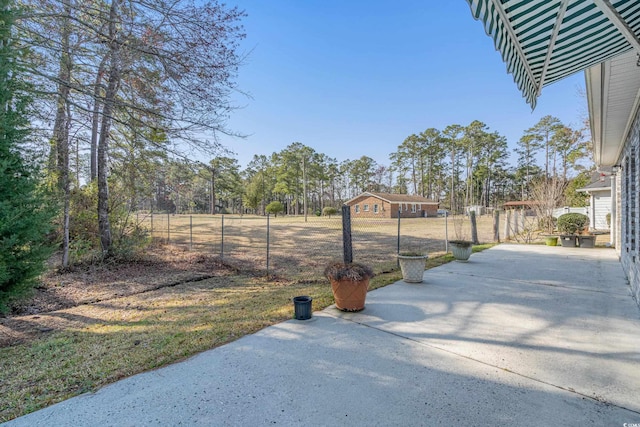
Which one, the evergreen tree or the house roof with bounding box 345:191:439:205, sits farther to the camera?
the house roof with bounding box 345:191:439:205

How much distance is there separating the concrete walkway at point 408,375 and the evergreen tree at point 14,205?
7.90ft

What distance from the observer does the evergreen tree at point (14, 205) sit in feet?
11.2

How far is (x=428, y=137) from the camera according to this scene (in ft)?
152

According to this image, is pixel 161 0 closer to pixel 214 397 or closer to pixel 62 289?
pixel 62 289

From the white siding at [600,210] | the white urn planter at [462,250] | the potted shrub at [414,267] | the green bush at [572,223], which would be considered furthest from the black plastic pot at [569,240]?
the potted shrub at [414,267]

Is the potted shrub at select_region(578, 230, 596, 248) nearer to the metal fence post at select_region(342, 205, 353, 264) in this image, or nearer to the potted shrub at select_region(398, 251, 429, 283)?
the potted shrub at select_region(398, 251, 429, 283)

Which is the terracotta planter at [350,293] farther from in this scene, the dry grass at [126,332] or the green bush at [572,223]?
the green bush at [572,223]

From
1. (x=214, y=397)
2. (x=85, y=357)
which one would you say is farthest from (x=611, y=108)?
(x=85, y=357)

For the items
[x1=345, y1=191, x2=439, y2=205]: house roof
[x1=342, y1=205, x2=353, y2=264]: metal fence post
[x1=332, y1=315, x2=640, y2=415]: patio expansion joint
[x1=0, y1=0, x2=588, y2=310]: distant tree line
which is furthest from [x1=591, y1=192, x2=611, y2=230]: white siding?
[x1=345, y1=191, x2=439, y2=205]: house roof

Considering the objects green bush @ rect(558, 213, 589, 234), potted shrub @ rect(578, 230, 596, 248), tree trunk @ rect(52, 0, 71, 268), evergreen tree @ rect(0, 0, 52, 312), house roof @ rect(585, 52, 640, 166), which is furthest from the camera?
green bush @ rect(558, 213, 589, 234)

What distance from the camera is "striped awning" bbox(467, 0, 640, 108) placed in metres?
1.68

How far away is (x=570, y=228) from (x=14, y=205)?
14.7 metres

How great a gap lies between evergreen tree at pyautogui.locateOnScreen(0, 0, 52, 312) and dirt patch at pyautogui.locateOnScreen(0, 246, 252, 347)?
2.38 ft

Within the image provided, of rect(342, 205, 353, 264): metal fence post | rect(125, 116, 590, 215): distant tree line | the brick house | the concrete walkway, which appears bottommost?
the concrete walkway
